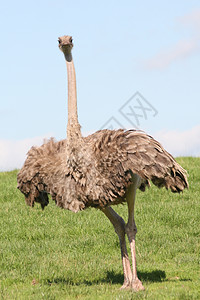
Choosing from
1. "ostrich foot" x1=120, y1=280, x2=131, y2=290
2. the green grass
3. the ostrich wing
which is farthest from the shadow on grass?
the ostrich wing

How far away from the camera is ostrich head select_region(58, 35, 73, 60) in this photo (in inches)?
302

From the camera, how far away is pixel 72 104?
7656 mm

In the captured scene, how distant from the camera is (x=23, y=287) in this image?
8562 mm

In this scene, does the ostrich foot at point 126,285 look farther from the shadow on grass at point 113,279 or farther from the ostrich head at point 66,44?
the ostrich head at point 66,44

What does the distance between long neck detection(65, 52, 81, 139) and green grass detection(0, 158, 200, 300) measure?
7.20 ft

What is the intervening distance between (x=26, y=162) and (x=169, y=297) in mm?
2960

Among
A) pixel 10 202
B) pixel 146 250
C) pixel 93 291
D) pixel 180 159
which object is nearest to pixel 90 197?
pixel 93 291

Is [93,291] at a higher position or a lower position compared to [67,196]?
lower

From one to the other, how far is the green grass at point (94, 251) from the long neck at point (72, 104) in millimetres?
2194

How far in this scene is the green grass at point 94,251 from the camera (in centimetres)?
813

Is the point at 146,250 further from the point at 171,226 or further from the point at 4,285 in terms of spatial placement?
the point at 4,285

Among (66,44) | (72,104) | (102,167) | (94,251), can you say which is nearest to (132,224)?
(102,167)

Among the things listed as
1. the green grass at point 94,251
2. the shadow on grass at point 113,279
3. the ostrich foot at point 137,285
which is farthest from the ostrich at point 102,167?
the green grass at point 94,251

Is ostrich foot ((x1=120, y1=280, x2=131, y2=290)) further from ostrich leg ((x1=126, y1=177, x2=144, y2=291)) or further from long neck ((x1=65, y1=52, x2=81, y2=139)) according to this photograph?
long neck ((x1=65, y1=52, x2=81, y2=139))
